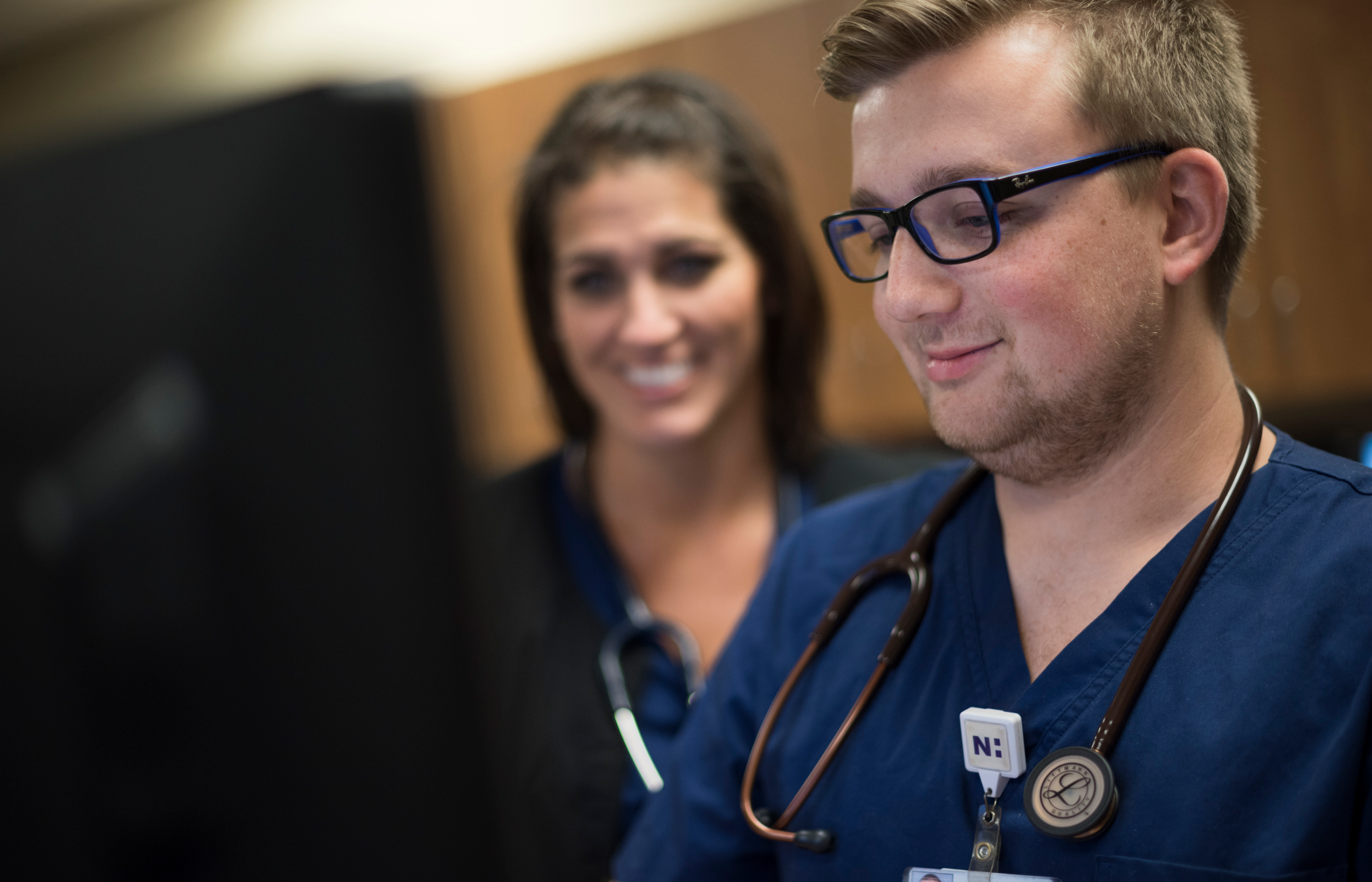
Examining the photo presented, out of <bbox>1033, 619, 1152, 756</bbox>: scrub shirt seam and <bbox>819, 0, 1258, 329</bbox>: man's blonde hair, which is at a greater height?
<bbox>819, 0, 1258, 329</bbox>: man's blonde hair

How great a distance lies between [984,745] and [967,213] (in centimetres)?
40

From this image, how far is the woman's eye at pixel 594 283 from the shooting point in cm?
150

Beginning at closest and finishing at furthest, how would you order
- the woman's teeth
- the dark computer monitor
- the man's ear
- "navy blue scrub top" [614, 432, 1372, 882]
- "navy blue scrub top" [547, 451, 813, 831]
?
the dark computer monitor, "navy blue scrub top" [614, 432, 1372, 882], the man's ear, "navy blue scrub top" [547, 451, 813, 831], the woman's teeth

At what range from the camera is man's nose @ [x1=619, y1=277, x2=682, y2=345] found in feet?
4.70

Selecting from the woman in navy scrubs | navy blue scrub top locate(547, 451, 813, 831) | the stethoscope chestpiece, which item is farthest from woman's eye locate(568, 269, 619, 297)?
the stethoscope chestpiece

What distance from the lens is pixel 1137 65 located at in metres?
0.82

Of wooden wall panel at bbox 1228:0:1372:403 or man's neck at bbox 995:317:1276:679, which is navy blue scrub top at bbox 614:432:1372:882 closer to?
man's neck at bbox 995:317:1276:679

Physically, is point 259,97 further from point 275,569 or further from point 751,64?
point 751,64

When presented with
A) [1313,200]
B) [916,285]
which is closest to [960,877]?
[916,285]

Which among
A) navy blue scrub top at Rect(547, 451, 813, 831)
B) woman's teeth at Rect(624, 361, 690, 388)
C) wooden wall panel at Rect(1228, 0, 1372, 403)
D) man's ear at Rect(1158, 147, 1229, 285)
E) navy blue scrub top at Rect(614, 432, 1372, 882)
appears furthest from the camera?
wooden wall panel at Rect(1228, 0, 1372, 403)

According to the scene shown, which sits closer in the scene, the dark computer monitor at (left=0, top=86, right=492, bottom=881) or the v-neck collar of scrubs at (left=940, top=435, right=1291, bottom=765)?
the dark computer monitor at (left=0, top=86, right=492, bottom=881)

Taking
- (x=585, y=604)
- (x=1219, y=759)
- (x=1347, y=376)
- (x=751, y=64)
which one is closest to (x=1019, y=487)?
(x=1219, y=759)

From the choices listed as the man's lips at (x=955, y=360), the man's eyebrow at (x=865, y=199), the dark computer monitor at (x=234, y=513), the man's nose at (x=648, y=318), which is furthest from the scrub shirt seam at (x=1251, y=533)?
the man's nose at (x=648, y=318)

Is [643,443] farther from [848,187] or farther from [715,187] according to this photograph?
[848,187]
